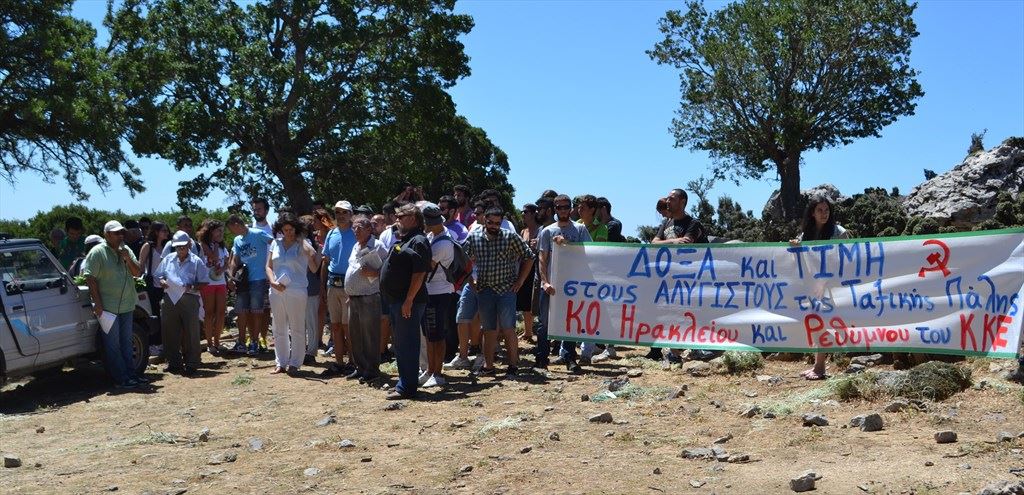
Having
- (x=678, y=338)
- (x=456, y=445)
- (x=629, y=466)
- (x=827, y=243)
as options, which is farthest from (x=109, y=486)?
(x=827, y=243)

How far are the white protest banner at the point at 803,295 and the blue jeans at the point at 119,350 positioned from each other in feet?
16.9

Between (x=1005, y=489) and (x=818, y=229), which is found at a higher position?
(x=818, y=229)

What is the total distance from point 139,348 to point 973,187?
1785cm

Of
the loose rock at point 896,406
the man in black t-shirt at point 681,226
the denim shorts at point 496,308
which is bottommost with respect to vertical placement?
the loose rock at point 896,406

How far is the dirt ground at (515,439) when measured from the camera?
6512mm

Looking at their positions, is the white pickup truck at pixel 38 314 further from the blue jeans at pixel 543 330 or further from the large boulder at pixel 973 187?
the large boulder at pixel 973 187

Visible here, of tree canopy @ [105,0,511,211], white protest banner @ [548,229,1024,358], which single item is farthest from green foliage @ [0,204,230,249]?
white protest banner @ [548,229,1024,358]

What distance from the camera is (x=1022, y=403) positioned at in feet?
25.4

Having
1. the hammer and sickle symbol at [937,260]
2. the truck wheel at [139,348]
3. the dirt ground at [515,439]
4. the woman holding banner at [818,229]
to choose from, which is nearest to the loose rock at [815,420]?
the dirt ground at [515,439]

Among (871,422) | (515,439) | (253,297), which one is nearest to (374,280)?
(253,297)

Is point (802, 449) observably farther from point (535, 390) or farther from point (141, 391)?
point (141, 391)

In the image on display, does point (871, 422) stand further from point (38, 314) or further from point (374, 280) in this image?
point (38, 314)

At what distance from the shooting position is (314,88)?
97.6ft

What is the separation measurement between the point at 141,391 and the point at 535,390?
4801 mm
